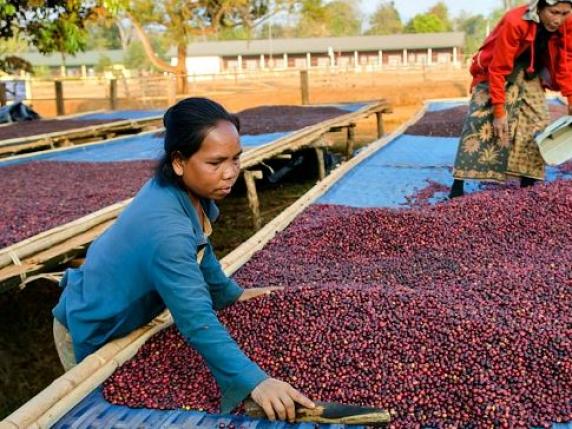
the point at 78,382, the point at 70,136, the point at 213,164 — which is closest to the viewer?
the point at 213,164

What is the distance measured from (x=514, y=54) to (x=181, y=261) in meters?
2.71

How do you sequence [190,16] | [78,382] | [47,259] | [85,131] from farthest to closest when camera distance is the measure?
[190,16] < [85,131] < [47,259] < [78,382]

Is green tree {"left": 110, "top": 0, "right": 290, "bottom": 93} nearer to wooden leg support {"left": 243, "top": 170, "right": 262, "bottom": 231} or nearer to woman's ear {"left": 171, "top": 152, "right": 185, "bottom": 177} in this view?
wooden leg support {"left": 243, "top": 170, "right": 262, "bottom": 231}

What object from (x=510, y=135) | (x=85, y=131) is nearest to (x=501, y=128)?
(x=510, y=135)

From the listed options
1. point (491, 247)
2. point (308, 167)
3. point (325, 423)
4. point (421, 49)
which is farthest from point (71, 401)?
point (421, 49)

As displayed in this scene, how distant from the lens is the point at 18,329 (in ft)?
13.8

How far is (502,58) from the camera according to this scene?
3607mm

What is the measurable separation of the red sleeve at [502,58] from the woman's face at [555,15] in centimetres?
14

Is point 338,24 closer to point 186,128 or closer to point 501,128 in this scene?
point 501,128

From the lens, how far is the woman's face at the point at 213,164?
166 centimetres

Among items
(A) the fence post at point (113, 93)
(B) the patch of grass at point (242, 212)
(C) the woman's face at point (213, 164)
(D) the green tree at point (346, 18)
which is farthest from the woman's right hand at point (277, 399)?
(D) the green tree at point (346, 18)

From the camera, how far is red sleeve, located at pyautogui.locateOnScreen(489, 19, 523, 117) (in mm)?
3514

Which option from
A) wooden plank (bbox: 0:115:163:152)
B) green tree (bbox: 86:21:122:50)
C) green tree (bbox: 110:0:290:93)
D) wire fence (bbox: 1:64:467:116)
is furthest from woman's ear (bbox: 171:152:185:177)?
green tree (bbox: 86:21:122:50)

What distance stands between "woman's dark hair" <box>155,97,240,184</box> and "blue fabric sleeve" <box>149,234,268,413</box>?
210mm
